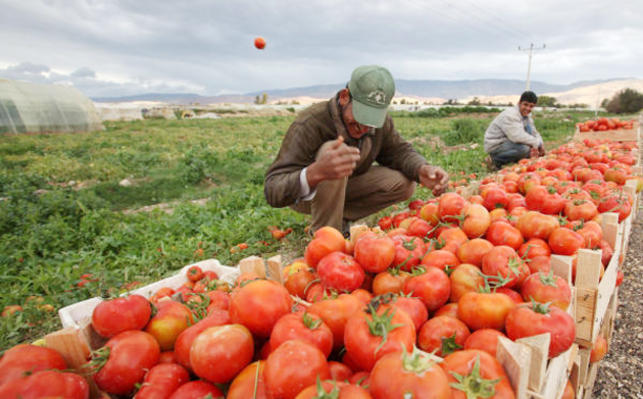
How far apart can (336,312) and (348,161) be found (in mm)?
1596

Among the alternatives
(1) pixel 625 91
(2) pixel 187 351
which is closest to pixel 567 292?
(2) pixel 187 351

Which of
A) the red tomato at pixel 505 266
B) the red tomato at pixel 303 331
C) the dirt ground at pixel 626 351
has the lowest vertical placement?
the dirt ground at pixel 626 351

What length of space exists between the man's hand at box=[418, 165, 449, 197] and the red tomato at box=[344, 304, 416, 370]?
252cm

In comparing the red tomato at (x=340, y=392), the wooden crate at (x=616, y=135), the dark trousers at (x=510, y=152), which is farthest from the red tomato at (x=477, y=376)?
the wooden crate at (x=616, y=135)

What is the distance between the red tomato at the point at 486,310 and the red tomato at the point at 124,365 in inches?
46.9

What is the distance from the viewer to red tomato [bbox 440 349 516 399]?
0.98 m

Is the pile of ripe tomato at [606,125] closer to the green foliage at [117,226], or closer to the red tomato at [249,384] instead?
the green foliage at [117,226]

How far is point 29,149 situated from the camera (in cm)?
1226

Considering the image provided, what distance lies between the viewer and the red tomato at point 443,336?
1368mm

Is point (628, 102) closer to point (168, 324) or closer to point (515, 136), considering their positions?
point (515, 136)

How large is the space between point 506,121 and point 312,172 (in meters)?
6.07

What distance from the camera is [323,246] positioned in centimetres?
179

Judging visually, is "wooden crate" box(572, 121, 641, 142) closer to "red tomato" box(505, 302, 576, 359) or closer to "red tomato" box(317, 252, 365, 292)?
"red tomato" box(505, 302, 576, 359)

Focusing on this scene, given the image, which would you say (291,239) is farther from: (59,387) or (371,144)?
(59,387)
